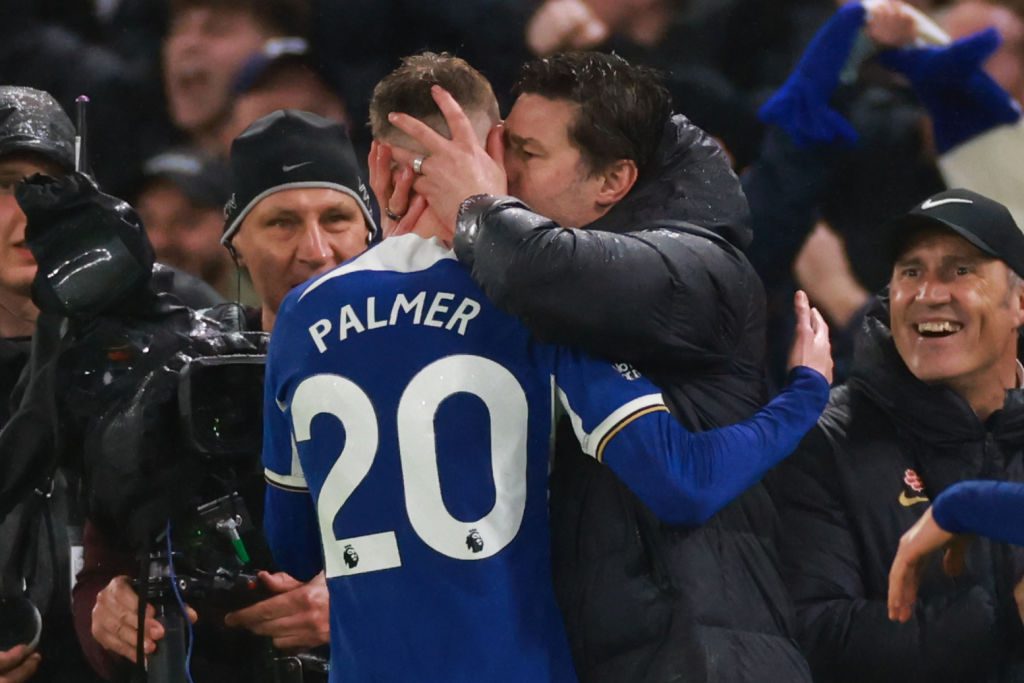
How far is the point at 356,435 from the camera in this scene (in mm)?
2270

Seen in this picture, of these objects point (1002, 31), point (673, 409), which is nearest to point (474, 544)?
point (673, 409)

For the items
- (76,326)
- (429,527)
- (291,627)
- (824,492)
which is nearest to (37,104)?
(76,326)

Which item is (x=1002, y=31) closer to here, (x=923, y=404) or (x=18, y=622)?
(x=923, y=404)

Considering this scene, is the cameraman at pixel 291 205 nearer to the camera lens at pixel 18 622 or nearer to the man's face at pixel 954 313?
the camera lens at pixel 18 622

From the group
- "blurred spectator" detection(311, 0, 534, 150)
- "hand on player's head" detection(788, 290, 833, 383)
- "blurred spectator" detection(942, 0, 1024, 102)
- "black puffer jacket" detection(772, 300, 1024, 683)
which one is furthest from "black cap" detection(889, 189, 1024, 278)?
"blurred spectator" detection(311, 0, 534, 150)

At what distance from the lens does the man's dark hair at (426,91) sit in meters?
2.42

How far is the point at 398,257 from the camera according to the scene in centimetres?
233

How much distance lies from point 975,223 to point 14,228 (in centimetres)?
202

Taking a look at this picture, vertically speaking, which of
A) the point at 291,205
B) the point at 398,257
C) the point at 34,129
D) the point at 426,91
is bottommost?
the point at 398,257

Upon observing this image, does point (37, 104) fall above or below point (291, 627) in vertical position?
above

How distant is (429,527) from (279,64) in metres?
3.11

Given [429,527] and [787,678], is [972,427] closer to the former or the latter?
[787,678]

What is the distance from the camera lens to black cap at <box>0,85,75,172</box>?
3.26 metres

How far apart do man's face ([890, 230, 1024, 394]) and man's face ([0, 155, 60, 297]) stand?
1741 millimetres
